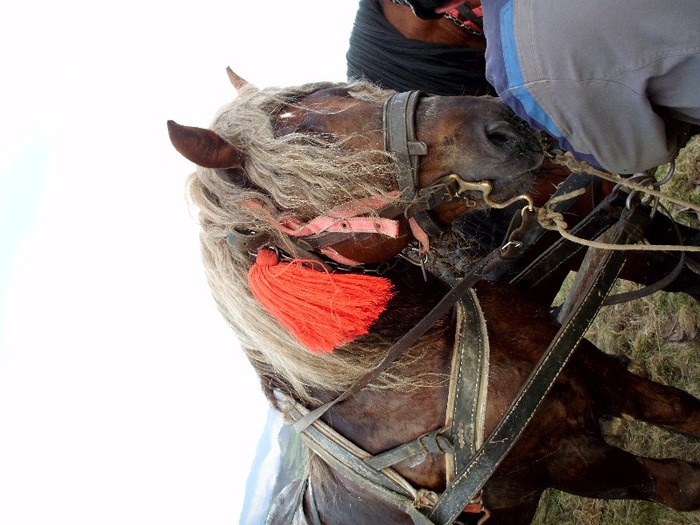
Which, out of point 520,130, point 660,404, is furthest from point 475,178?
point 660,404

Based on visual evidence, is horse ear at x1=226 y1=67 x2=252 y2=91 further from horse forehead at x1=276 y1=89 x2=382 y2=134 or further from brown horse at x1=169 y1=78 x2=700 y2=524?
horse forehead at x1=276 y1=89 x2=382 y2=134

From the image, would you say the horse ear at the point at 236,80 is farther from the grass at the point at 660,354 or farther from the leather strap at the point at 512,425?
the grass at the point at 660,354

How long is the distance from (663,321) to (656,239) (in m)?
1.18

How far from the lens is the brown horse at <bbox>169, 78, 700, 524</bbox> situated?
1661mm

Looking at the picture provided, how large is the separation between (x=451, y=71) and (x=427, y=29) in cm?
26

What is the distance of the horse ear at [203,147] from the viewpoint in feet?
4.88

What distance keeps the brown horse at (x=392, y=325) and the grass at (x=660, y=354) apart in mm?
1091

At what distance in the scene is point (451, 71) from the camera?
301cm

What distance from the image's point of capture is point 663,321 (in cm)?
353

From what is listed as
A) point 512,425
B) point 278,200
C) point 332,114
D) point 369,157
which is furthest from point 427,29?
point 512,425

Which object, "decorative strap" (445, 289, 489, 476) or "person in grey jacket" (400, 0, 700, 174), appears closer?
"person in grey jacket" (400, 0, 700, 174)

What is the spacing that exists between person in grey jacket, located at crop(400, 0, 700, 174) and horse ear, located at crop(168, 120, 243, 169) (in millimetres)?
795

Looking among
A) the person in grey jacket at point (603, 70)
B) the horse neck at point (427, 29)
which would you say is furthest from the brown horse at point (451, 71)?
the person in grey jacket at point (603, 70)

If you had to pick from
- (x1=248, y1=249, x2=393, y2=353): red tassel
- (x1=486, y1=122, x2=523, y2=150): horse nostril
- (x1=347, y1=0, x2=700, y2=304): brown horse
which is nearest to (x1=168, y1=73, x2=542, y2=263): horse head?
(x1=486, y1=122, x2=523, y2=150): horse nostril
